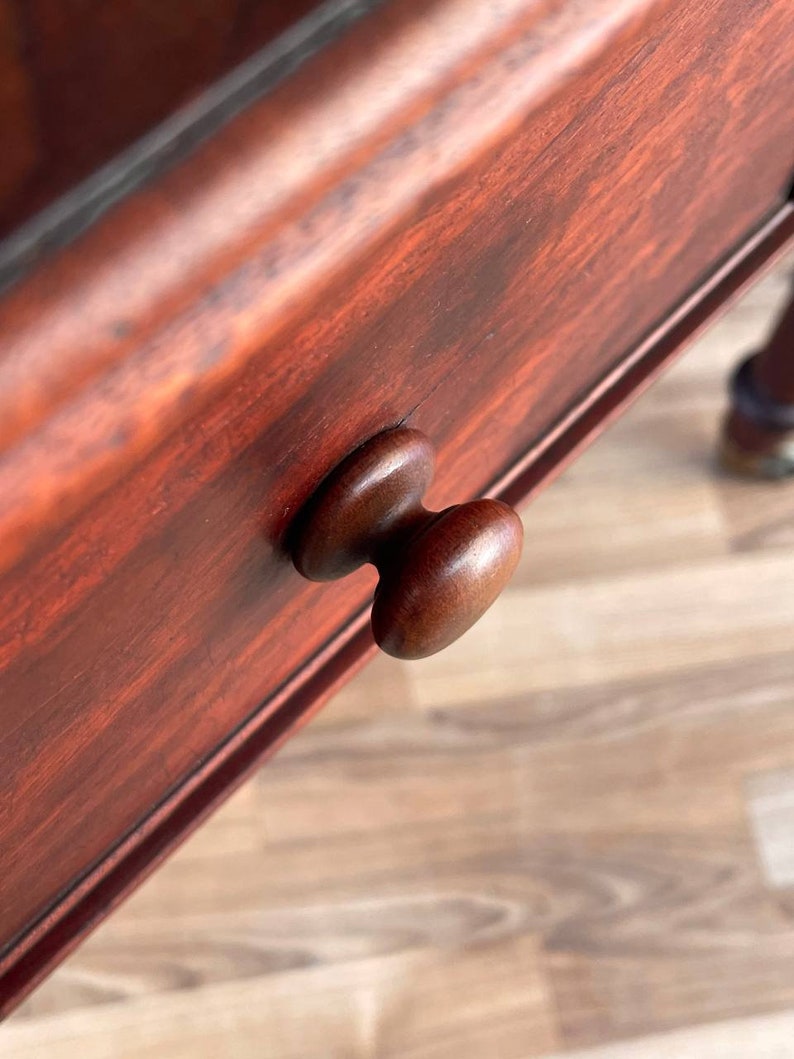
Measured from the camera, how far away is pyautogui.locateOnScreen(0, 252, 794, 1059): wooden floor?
704 mm

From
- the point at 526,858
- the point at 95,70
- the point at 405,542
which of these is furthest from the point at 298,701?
the point at 526,858

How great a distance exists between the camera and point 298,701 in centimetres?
43

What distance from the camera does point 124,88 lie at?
0.21 metres

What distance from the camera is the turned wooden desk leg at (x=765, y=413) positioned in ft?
2.51

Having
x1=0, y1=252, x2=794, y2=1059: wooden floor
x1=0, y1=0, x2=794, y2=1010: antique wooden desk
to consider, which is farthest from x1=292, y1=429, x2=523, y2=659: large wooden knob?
x1=0, y1=252, x2=794, y2=1059: wooden floor

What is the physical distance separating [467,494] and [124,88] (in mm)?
250

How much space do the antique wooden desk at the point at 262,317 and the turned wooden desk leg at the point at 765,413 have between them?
35 cm

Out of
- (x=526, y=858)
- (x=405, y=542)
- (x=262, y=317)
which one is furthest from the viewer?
(x=526, y=858)

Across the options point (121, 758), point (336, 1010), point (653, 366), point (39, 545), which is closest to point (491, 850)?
point (336, 1010)

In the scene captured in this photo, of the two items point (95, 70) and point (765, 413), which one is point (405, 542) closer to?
point (95, 70)

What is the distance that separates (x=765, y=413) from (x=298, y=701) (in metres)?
0.49

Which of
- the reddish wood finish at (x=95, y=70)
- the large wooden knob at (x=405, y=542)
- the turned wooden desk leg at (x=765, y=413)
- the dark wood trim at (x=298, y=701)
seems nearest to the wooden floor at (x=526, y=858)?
the turned wooden desk leg at (x=765, y=413)

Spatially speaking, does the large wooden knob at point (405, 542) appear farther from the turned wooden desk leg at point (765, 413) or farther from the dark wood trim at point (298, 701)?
the turned wooden desk leg at point (765, 413)

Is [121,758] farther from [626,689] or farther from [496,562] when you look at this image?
[626,689]
